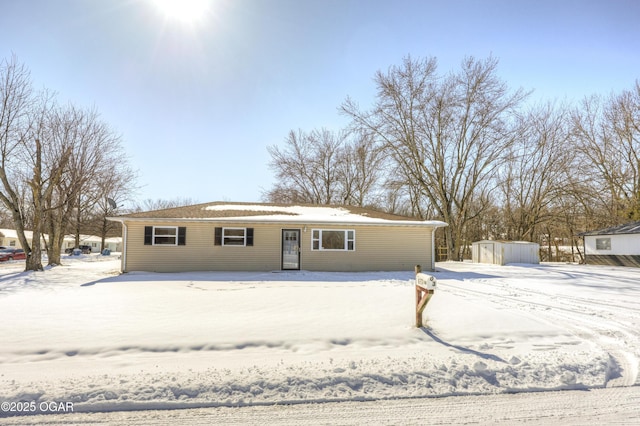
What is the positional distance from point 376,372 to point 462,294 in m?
6.29

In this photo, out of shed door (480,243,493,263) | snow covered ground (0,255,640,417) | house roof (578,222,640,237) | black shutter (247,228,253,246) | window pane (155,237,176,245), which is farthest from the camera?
shed door (480,243,493,263)

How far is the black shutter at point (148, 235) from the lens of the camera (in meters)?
14.3

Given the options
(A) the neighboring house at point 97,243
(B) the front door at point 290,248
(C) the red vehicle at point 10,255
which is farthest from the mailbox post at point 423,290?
(A) the neighboring house at point 97,243

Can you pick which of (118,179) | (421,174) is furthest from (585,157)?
(118,179)

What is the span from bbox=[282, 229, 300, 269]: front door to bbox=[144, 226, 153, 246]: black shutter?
523 centimetres

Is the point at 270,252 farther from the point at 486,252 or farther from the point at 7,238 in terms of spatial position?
the point at 7,238

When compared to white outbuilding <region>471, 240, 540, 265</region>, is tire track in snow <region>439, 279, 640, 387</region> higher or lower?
lower

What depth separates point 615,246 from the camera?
66.2 ft

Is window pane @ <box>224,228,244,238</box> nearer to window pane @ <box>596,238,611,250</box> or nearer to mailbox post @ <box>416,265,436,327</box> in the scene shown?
mailbox post @ <box>416,265,436,327</box>

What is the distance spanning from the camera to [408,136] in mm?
25938

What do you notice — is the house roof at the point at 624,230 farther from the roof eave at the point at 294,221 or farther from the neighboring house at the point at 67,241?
the neighboring house at the point at 67,241

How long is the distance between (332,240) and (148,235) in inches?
292

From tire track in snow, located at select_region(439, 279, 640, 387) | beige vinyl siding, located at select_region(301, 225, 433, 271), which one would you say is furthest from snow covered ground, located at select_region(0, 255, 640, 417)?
beige vinyl siding, located at select_region(301, 225, 433, 271)

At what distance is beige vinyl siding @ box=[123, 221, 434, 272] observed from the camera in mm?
14305
